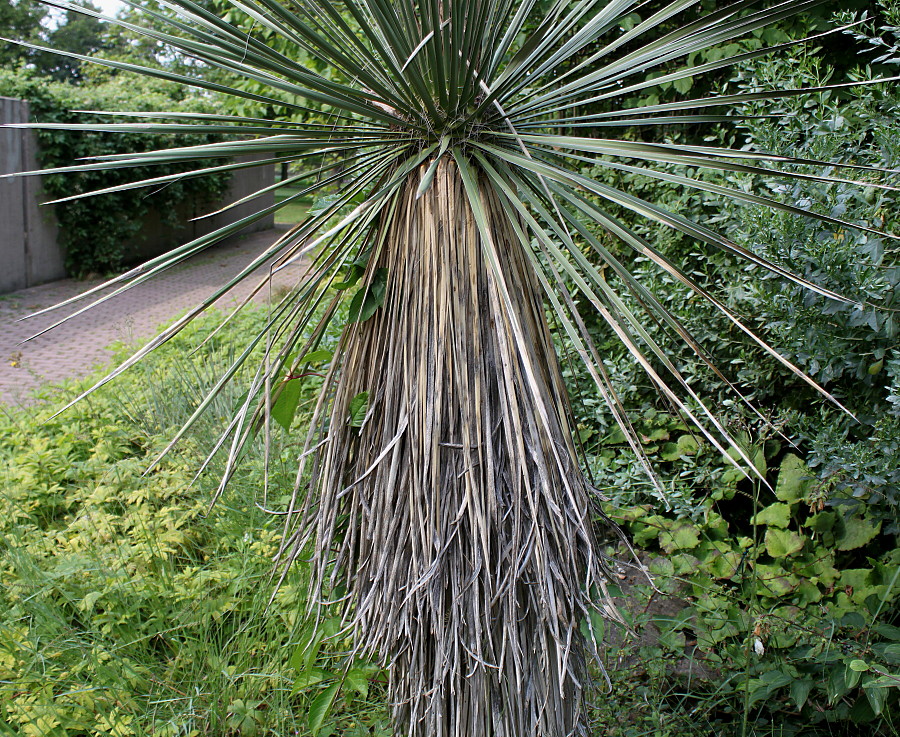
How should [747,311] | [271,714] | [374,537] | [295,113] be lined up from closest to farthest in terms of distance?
[374,537]
[271,714]
[747,311]
[295,113]

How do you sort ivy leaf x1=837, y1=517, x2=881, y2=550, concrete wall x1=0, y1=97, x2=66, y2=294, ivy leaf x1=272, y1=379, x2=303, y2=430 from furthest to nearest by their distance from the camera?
concrete wall x1=0, y1=97, x2=66, y2=294 → ivy leaf x1=837, y1=517, x2=881, y2=550 → ivy leaf x1=272, y1=379, x2=303, y2=430

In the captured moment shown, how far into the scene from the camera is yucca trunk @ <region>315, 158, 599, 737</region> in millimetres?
1478

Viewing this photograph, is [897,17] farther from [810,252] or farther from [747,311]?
[747,311]

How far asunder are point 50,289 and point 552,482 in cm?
958

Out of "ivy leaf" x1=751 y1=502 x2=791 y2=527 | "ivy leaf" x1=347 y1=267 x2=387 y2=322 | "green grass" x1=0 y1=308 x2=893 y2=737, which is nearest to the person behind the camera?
"ivy leaf" x1=347 y1=267 x2=387 y2=322

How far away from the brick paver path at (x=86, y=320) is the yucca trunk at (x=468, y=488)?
391cm

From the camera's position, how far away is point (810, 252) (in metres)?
2.34

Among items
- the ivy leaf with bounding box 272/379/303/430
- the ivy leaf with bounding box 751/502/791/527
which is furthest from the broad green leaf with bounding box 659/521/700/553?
the ivy leaf with bounding box 272/379/303/430

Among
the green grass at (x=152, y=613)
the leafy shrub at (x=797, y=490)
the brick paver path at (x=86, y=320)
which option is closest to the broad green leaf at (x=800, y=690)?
the leafy shrub at (x=797, y=490)

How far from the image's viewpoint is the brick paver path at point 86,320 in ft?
19.5

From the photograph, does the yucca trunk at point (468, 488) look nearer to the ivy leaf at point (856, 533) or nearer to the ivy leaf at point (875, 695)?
the ivy leaf at point (875, 695)

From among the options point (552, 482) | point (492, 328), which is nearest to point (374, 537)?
point (552, 482)

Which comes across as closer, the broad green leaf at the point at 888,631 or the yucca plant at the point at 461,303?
the yucca plant at the point at 461,303

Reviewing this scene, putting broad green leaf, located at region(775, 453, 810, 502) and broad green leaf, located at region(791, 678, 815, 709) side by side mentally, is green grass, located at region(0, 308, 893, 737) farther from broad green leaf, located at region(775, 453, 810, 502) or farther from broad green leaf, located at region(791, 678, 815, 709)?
broad green leaf, located at region(775, 453, 810, 502)
